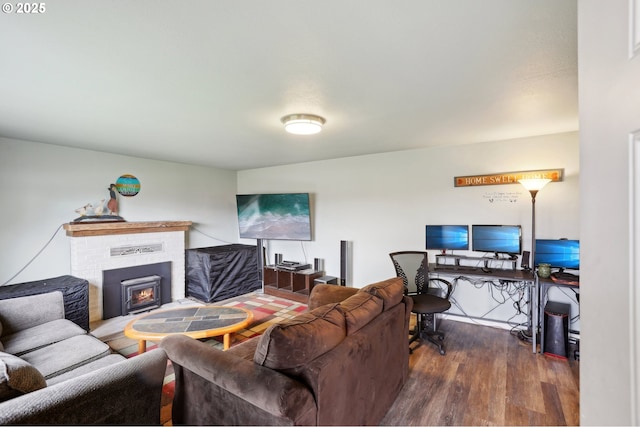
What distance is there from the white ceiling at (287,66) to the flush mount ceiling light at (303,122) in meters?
0.11

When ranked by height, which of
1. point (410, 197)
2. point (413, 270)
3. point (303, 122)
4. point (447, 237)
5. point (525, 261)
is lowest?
point (413, 270)

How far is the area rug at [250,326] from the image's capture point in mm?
2335

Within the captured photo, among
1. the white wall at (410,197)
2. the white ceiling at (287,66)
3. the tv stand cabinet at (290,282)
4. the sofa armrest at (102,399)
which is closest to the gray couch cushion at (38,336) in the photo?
the sofa armrest at (102,399)

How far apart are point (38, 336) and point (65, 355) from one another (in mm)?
620

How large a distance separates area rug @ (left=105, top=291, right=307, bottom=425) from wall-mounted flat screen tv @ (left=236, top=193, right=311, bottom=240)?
111 centimetres

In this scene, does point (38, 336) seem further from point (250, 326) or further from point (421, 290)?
point (421, 290)

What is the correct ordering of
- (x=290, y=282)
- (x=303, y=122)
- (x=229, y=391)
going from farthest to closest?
(x=290, y=282), (x=303, y=122), (x=229, y=391)

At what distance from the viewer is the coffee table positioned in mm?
2716

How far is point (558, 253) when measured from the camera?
316 centimetres

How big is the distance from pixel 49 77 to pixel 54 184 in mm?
2666

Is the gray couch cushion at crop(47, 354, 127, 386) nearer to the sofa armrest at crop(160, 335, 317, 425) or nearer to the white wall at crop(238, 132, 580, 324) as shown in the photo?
the sofa armrest at crop(160, 335, 317, 425)

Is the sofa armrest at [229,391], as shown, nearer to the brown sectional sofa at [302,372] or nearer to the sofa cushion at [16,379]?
the brown sectional sofa at [302,372]

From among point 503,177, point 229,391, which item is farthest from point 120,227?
point 503,177

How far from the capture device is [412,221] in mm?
4203
